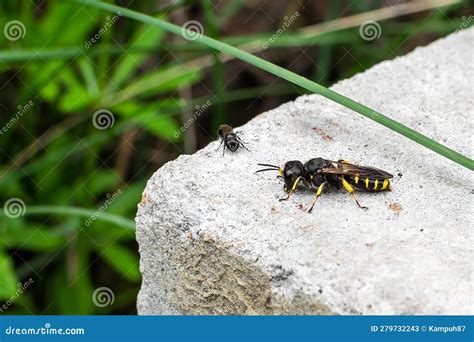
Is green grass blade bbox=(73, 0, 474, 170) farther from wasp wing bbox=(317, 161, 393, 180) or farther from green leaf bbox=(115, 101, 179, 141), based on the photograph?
green leaf bbox=(115, 101, 179, 141)

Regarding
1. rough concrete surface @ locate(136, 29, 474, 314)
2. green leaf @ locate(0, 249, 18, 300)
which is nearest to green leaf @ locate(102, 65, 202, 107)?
green leaf @ locate(0, 249, 18, 300)

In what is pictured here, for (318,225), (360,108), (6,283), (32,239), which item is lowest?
(6,283)

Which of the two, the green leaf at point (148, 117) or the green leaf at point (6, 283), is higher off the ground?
the green leaf at point (148, 117)

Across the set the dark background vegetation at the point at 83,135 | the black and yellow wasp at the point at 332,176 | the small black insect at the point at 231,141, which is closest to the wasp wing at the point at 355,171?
the black and yellow wasp at the point at 332,176

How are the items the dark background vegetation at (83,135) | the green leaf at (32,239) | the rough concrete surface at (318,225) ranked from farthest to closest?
the dark background vegetation at (83,135), the green leaf at (32,239), the rough concrete surface at (318,225)

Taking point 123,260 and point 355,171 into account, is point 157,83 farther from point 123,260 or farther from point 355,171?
point 355,171

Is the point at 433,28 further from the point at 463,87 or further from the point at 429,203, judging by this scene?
the point at 429,203

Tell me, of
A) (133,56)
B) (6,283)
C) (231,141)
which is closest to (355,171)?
(231,141)

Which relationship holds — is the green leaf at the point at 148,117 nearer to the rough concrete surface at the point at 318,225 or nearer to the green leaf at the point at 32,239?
the green leaf at the point at 32,239
